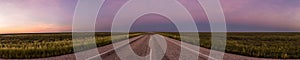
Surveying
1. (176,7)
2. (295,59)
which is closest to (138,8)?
(176,7)

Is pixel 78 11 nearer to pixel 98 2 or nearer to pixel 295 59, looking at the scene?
pixel 98 2

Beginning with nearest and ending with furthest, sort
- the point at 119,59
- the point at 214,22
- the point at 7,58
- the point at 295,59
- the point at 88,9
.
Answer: the point at 214,22
the point at 88,9
the point at 119,59
the point at 7,58
the point at 295,59

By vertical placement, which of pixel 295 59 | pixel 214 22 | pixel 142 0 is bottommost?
pixel 295 59

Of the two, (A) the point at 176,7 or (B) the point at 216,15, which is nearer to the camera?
(B) the point at 216,15

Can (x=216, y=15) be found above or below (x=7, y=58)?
above

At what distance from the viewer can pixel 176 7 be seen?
539 inches

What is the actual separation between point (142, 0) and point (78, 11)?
3.93 metres

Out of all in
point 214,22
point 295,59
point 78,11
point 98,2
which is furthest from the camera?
point 295,59

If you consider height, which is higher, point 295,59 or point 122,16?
point 122,16

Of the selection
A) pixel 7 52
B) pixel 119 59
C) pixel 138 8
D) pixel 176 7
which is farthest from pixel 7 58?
pixel 176 7

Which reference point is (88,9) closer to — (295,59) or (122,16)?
(122,16)

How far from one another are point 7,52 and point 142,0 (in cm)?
1013

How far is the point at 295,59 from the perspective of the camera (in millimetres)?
19625

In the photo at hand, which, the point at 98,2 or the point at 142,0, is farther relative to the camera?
the point at 142,0
